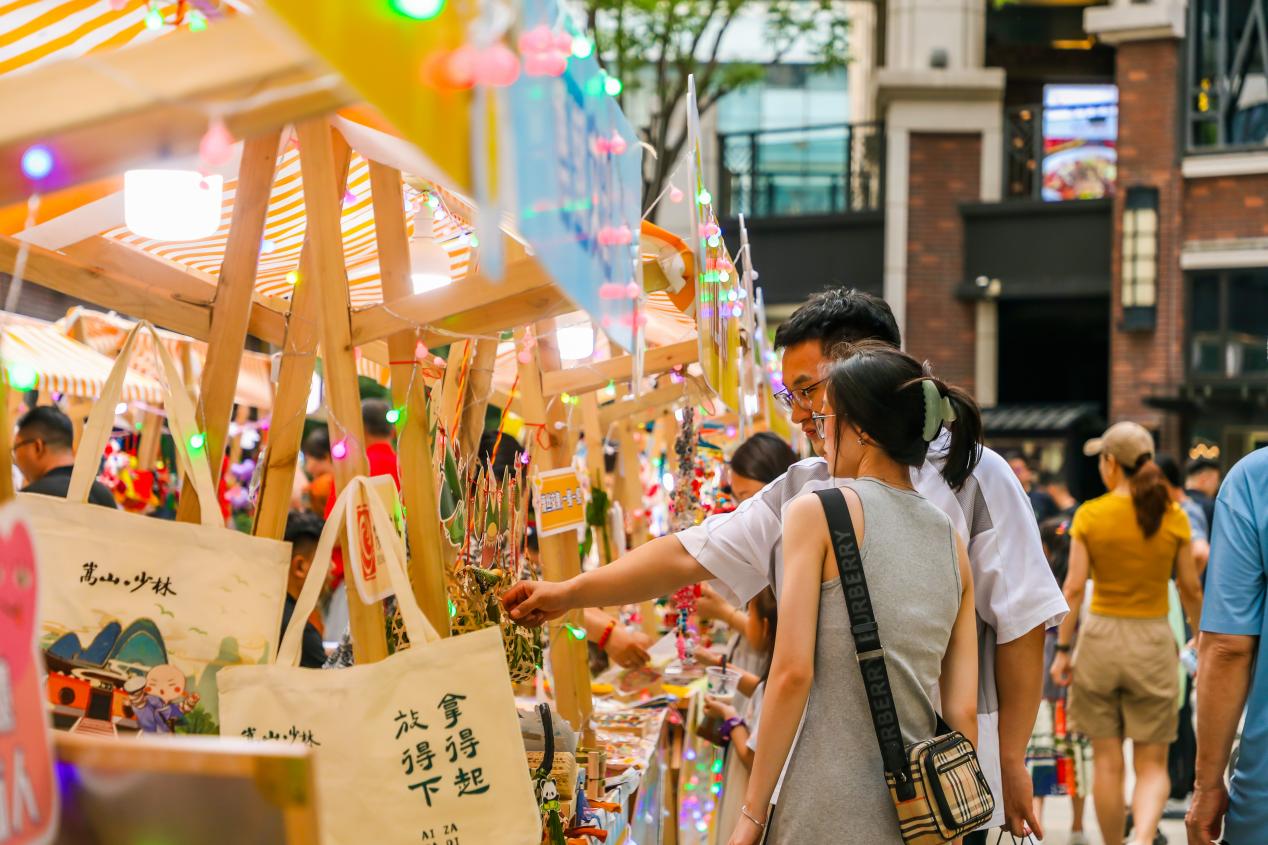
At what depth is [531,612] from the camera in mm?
3150

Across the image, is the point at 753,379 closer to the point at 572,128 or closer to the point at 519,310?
the point at 519,310

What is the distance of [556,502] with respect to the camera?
4.44 meters

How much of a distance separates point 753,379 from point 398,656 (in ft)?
13.8

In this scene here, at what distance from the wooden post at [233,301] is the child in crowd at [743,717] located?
2.52 metres

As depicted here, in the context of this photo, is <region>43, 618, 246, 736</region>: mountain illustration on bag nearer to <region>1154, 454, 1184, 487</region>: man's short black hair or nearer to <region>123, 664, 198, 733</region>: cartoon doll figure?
<region>123, 664, 198, 733</region>: cartoon doll figure

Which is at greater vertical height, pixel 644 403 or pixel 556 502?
pixel 644 403

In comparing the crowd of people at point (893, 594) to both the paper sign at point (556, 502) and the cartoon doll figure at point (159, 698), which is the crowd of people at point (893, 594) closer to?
the paper sign at point (556, 502)

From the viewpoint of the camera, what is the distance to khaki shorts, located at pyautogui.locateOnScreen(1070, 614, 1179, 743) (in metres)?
6.76

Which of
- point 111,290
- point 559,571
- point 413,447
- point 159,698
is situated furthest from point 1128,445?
point 159,698

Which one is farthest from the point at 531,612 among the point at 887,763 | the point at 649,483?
the point at 649,483

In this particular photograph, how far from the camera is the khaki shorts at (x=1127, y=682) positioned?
266 inches

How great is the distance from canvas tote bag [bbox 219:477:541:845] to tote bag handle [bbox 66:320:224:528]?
0.22 m

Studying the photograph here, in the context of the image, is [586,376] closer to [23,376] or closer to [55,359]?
[23,376]

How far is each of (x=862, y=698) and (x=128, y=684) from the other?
1.36m
